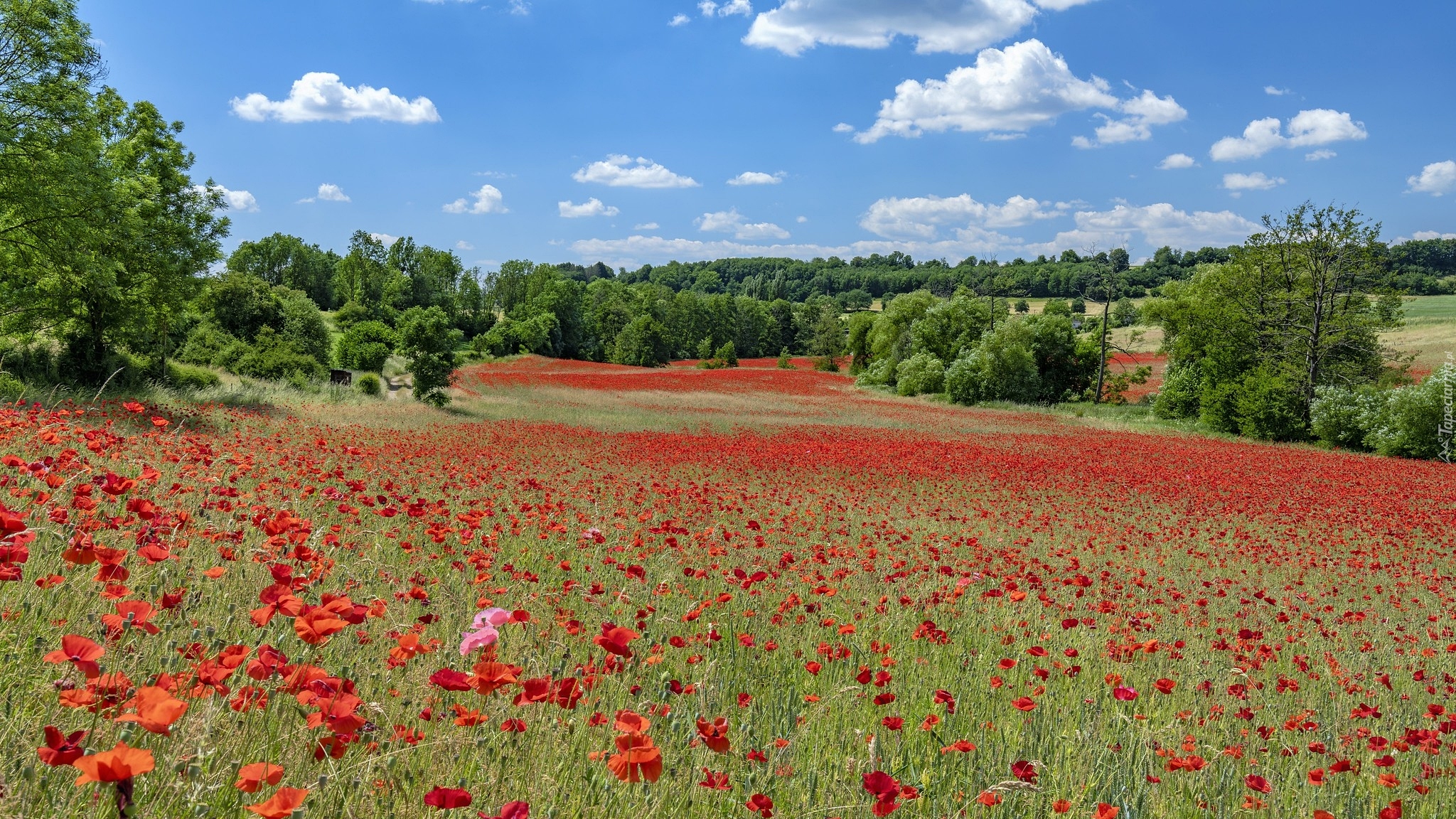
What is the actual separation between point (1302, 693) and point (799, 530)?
515 cm

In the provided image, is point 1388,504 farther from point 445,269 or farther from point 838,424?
point 445,269

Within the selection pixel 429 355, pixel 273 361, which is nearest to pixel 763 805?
pixel 429 355

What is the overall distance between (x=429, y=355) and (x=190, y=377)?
7.30m

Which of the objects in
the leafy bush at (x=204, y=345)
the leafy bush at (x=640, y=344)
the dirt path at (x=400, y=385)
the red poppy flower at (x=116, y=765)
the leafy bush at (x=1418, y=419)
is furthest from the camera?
the leafy bush at (x=640, y=344)

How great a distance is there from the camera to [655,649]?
12.2 feet

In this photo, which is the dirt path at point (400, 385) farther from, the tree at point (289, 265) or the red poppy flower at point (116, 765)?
the tree at point (289, 265)

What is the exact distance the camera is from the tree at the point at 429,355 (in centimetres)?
2669

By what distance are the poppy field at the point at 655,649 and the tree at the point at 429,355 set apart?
14909 millimetres

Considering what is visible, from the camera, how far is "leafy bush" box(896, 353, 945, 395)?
48.7 meters

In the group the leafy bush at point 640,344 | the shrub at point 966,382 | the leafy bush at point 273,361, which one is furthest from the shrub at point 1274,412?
the leafy bush at point 640,344

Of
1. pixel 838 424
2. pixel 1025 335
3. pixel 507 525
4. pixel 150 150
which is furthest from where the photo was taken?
pixel 1025 335

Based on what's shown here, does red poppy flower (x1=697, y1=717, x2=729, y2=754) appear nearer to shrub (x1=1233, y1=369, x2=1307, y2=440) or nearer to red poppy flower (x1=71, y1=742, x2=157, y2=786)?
red poppy flower (x1=71, y1=742, x2=157, y2=786)

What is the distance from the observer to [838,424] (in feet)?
94.9

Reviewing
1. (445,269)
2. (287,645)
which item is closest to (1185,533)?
(287,645)
